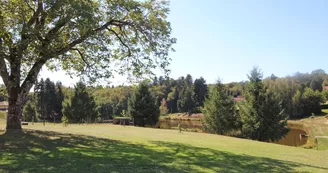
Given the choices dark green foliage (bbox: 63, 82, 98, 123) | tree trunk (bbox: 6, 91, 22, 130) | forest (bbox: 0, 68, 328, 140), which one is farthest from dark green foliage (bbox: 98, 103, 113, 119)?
tree trunk (bbox: 6, 91, 22, 130)

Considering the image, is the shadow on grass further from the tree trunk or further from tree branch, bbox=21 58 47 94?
tree branch, bbox=21 58 47 94

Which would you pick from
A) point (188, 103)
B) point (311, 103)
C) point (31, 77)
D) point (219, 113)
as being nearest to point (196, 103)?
point (188, 103)

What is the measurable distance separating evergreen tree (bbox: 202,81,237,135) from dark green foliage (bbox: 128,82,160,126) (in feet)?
35.5

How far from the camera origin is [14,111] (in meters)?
14.7

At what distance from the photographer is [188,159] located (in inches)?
400

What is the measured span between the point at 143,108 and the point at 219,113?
1468 centimetres

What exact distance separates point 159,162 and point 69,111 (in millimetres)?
46511

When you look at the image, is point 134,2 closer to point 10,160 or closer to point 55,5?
point 55,5

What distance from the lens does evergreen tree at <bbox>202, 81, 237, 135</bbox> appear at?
119 feet

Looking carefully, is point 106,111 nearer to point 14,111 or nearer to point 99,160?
point 14,111

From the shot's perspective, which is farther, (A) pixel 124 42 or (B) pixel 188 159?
(A) pixel 124 42

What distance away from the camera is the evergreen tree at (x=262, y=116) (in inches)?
1276

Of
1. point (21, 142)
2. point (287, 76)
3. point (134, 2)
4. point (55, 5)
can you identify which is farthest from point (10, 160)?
point (287, 76)

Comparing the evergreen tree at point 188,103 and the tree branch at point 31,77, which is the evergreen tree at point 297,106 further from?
the tree branch at point 31,77
